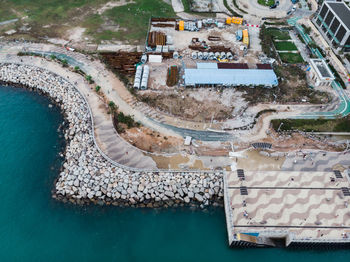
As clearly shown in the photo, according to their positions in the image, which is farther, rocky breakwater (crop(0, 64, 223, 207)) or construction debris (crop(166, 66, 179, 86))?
construction debris (crop(166, 66, 179, 86))

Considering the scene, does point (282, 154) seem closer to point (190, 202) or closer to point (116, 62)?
A: point (190, 202)

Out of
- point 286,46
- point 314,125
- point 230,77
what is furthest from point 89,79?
point 286,46

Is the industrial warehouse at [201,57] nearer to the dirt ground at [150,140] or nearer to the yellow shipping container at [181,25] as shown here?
the yellow shipping container at [181,25]

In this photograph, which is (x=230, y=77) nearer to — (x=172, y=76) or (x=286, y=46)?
(x=172, y=76)

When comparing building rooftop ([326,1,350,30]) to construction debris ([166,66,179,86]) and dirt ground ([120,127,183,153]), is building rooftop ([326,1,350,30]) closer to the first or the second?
construction debris ([166,66,179,86])

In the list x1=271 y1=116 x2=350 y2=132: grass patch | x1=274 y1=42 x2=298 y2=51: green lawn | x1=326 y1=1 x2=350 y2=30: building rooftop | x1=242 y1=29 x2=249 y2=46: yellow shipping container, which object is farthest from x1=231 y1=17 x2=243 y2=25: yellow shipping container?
x1=271 y1=116 x2=350 y2=132: grass patch
